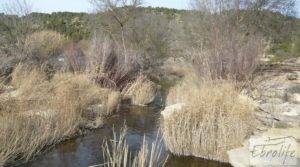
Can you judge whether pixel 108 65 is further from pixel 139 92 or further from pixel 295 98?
pixel 295 98

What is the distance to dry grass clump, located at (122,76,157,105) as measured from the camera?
11.9m

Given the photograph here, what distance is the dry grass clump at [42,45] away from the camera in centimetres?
1660

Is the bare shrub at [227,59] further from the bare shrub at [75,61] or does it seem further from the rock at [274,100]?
the bare shrub at [75,61]

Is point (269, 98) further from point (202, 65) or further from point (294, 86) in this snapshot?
point (202, 65)

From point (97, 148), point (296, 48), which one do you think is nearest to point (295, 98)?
point (97, 148)

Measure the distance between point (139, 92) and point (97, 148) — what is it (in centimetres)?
500

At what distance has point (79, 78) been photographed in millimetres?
11344

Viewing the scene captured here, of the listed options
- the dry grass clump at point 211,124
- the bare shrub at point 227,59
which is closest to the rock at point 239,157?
the dry grass clump at point 211,124

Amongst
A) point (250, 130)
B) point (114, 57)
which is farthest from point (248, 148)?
point (114, 57)

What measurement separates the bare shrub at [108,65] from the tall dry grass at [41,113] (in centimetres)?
115

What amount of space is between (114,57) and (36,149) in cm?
673

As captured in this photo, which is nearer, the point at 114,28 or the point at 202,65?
the point at 202,65

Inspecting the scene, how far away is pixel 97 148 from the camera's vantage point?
23.8ft

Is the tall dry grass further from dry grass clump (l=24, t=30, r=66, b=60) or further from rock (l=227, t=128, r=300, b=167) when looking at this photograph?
dry grass clump (l=24, t=30, r=66, b=60)
